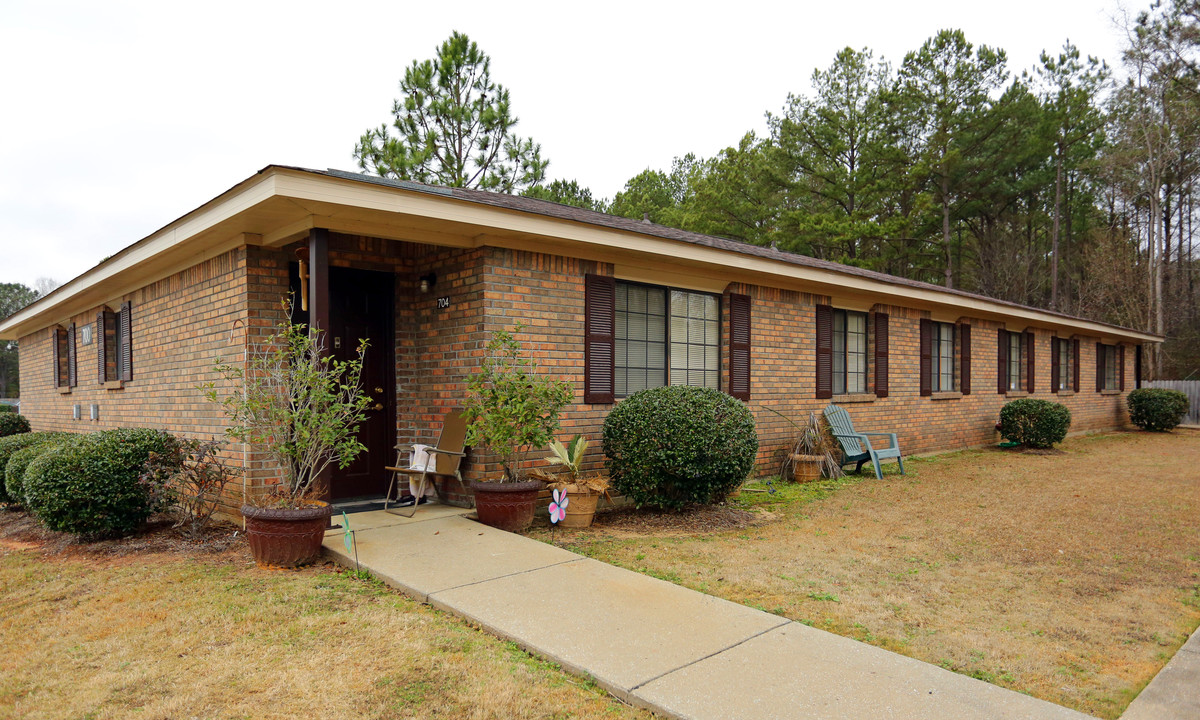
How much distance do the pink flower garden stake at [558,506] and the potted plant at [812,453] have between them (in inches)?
159

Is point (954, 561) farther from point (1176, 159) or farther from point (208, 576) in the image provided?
point (1176, 159)

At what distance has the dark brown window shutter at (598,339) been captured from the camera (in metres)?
6.53

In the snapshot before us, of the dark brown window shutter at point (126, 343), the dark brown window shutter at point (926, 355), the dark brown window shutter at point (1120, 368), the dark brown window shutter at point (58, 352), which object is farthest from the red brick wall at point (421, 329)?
A: the dark brown window shutter at point (1120, 368)

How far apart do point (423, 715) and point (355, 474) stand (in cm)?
437

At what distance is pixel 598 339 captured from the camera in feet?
21.7

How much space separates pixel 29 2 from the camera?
7.27m

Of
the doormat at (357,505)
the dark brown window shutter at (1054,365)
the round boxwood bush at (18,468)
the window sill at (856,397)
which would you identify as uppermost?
the dark brown window shutter at (1054,365)

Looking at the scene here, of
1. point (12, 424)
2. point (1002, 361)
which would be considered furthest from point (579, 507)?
point (12, 424)

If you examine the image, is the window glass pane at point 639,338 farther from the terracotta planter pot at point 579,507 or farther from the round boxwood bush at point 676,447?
the terracotta planter pot at point 579,507

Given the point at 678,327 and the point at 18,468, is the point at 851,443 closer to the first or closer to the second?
the point at 678,327

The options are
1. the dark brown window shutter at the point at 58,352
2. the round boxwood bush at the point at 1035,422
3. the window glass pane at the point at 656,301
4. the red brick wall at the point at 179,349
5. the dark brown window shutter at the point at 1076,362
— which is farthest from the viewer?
the dark brown window shutter at the point at 1076,362

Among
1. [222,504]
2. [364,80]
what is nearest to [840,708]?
[222,504]

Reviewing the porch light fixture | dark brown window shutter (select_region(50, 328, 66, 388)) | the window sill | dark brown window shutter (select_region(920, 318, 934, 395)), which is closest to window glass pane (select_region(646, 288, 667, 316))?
the porch light fixture

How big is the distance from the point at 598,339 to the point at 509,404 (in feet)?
4.96
